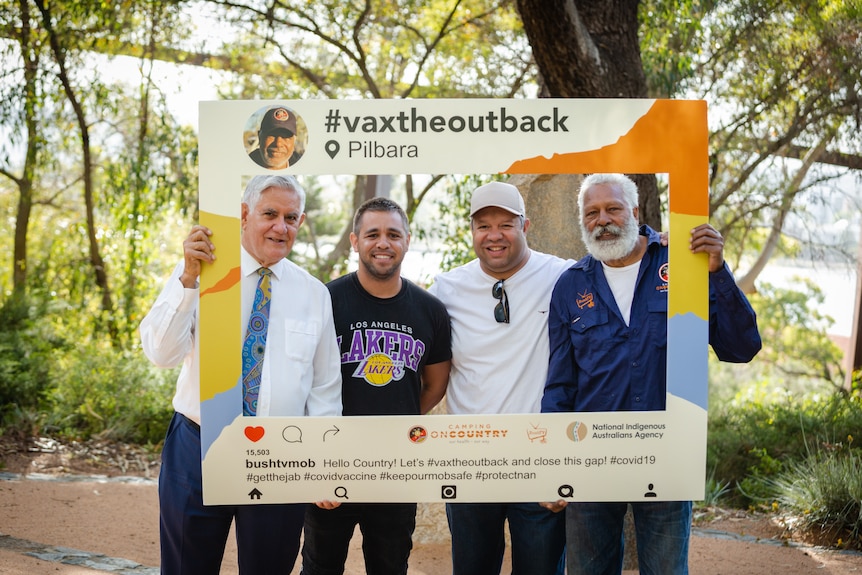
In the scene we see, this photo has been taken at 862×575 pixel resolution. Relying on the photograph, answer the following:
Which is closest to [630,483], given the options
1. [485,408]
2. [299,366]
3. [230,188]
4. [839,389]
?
[485,408]

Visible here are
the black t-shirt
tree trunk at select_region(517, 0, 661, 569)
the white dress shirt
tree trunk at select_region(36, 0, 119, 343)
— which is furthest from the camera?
tree trunk at select_region(36, 0, 119, 343)

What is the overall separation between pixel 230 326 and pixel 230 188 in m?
0.52

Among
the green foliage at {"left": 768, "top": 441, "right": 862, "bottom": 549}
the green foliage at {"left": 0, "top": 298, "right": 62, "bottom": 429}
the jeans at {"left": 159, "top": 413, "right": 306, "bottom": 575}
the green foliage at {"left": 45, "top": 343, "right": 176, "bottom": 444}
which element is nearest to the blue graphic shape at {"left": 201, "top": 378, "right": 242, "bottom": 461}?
the jeans at {"left": 159, "top": 413, "right": 306, "bottom": 575}

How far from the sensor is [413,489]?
10.6ft

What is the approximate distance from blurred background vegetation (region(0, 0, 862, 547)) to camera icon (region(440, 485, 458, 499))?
3.16 metres

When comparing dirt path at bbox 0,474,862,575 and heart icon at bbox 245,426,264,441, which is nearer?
heart icon at bbox 245,426,264,441

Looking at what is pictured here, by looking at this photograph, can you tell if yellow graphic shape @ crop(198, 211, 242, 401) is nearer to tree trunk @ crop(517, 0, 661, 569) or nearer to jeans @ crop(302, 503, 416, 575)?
jeans @ crop(302, 503, 416, 575)

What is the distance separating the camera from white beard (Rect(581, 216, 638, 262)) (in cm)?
329

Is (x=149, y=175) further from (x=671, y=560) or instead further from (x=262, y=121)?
(x=671, y=560)

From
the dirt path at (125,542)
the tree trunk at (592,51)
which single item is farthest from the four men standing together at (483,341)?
the tree trunk at (592,51)

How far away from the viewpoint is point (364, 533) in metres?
3.57

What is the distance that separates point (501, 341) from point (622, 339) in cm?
47

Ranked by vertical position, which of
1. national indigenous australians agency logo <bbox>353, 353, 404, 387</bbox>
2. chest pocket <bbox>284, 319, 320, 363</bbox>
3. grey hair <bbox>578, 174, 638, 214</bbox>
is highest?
grey hair <bbox>578, 174, 638, 214</bbox>

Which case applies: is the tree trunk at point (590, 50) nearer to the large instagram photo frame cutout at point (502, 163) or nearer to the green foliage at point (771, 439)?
the large instagram photo frame cutout at point (502, 163)
